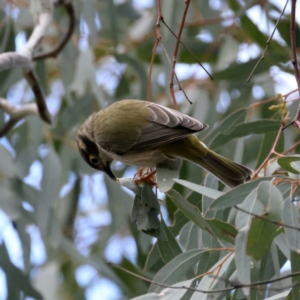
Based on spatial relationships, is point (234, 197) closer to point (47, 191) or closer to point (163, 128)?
point (163, 128)

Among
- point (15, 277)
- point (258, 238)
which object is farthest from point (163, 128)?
point (15, 277)

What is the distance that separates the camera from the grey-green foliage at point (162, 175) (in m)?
2.36

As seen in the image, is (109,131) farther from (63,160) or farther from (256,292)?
(63,160)

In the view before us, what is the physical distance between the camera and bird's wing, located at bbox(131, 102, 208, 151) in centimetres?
274

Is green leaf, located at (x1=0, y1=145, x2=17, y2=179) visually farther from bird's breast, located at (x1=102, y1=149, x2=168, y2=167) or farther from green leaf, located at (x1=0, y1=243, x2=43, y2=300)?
bird's breast, located at (x1=102, y1=149, x2=168, y2=167)

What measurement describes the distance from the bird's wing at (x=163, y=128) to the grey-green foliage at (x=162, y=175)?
0.23 metres

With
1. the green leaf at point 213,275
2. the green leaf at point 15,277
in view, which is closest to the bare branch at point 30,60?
the green leaf at point 15,277

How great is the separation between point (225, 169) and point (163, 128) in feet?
1.26

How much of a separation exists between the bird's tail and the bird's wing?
270mm

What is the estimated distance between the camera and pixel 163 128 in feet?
9.53

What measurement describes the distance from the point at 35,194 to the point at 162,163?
68.0 inches

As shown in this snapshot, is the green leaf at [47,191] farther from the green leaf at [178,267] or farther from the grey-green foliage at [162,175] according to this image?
the green leaf at [178,267]

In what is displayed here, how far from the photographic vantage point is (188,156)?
299cm

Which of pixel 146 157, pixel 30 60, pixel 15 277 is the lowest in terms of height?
pixel 15 277
